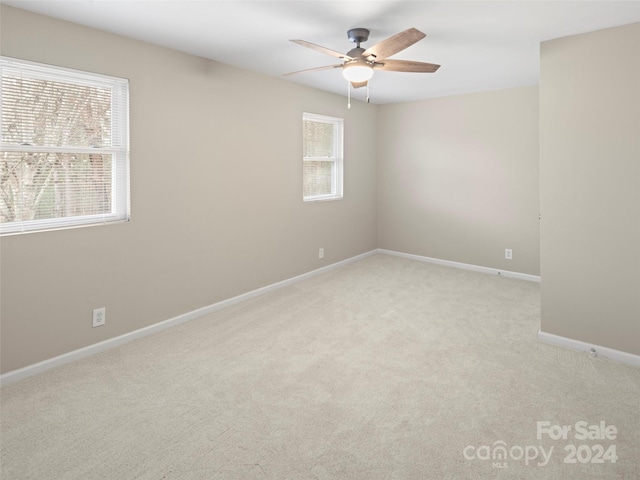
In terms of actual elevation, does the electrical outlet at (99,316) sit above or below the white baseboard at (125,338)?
above

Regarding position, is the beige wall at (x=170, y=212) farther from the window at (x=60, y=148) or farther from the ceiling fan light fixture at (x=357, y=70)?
the ceiling fan light fixture at (x=357, y=70)

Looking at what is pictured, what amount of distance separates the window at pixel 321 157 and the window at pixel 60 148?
2.22 m

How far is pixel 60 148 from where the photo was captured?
2.63 metres

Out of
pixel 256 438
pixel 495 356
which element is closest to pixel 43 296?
pixel 256 438

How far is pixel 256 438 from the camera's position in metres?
1.98

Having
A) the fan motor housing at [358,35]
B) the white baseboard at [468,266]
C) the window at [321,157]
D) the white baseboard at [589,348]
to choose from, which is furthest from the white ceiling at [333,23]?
the white baseboard at [468,266]

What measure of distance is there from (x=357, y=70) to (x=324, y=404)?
2.10 meters

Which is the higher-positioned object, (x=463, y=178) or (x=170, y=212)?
(x=463, y=178)

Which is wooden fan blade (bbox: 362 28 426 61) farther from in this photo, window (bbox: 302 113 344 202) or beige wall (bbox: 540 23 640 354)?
window (bbox: 302 113 344 202)

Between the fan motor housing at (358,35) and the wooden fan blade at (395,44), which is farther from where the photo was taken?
the fan motor housing at (358,35)

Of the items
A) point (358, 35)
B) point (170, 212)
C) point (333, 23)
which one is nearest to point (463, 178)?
point (358, 35)

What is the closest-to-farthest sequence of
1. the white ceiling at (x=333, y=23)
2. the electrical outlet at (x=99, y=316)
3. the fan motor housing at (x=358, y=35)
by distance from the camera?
the white ceiling at (x=333, y=23) < the fan motor housing at (x=358, y=35) < the electrical outlet at (x=99, y=316)

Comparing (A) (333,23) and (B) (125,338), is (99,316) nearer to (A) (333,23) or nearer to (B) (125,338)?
(B) (125,338)

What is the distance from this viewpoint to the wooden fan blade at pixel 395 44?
215cm
